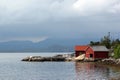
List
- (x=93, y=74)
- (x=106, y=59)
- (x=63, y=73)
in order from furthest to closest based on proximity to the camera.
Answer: (x=106, y=59) < (x=63, y=73) < (x=93, y=74)

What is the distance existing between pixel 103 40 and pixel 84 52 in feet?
91.4

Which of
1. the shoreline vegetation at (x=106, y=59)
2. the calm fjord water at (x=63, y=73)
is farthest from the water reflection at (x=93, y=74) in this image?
the shoreline vegetation at (x=106, y=59)

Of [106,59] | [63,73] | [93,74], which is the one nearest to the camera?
[93,74]

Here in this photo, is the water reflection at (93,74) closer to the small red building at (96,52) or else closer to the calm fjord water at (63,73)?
the calm fjord water at (63,73)

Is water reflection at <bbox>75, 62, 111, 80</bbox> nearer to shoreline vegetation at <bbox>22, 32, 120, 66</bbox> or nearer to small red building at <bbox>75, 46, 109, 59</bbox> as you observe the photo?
shoreline vegetation at <bbox>22, 32, 120, 66</bbox>

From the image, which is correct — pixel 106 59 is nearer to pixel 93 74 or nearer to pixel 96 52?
pixel 96 52

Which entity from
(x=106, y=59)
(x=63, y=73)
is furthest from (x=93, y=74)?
(x=106, y=59)

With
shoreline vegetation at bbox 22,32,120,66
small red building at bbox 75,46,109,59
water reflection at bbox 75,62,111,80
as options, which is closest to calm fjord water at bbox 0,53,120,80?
Answer: water reflection at bbox 75,62,111,80

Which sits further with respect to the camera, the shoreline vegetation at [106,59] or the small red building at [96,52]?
the small red building at [96,52]

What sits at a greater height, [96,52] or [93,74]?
[96,52]

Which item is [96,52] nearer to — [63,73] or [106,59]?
[106,59]

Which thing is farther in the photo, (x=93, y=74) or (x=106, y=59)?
(x=106, y=59)

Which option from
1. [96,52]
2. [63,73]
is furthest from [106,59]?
[63,73]

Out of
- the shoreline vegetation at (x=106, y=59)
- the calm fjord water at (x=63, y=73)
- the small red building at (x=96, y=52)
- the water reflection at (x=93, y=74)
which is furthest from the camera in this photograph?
the small red building at (x=96, y=52)
